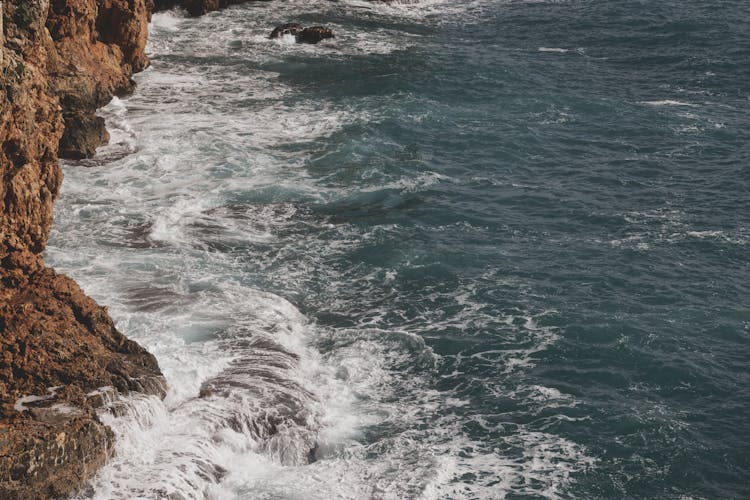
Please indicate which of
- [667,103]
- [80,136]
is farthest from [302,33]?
[80,136]

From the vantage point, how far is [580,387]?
73.3 ft

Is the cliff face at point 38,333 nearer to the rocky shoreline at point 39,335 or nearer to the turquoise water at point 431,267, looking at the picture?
the rocky shoreline at point 39,335

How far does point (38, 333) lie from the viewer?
17.4m

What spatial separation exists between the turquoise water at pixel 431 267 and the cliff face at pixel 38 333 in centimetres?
88

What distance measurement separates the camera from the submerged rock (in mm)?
53375

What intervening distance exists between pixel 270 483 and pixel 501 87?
31.0m

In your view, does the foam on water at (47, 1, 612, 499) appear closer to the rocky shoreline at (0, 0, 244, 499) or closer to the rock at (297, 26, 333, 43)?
the rocky shoreline at (0, 0, 244, 499)

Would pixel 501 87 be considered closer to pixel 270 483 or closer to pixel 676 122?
pixel 676 122

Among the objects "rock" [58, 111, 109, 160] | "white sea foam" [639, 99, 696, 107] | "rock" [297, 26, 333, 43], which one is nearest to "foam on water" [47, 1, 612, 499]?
"rock" [58, 111, 109, 160]

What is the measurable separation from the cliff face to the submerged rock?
3259 centimetres

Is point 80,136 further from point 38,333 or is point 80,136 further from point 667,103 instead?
point 667,103

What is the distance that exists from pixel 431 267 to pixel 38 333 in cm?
1345

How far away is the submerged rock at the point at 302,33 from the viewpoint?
53.4 metres

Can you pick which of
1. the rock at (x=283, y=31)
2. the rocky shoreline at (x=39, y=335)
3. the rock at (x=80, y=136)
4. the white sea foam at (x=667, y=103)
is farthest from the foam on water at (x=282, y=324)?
the rock at (x=283, y=31)
